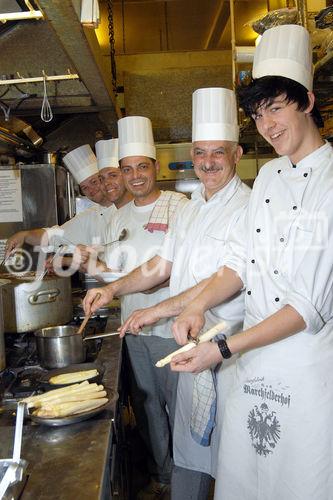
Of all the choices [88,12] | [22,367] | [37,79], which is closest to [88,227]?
[37,79]

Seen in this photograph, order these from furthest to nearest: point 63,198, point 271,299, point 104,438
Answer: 1. point 63,198
2. point 271,299
3. point 104,438

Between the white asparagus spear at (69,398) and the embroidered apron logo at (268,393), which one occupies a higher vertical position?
the white asparagus spear at (69,398)

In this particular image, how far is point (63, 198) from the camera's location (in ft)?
13.6

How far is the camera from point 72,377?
5.49ft

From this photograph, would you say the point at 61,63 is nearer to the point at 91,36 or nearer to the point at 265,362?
the point at 91,36

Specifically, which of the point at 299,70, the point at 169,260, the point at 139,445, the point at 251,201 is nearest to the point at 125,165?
the point at 169,260

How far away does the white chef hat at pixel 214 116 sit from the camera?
231cm

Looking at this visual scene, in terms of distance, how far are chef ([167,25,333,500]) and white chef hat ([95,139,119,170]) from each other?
6.48 feet

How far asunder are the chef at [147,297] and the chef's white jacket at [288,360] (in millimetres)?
984

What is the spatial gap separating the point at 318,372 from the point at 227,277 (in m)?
0.51

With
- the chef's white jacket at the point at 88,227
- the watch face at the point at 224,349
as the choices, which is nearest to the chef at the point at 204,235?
the watch face at the point at 224,349

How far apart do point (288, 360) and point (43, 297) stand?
3.74 ft

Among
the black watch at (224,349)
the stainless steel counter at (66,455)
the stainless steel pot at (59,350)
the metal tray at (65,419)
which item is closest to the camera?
the stainless steel counter at (66,455)

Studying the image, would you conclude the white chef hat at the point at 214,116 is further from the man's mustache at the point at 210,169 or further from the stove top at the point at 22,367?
the stove top at the point at 22,367
